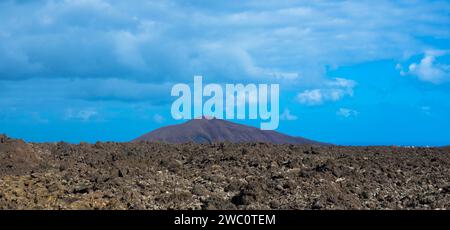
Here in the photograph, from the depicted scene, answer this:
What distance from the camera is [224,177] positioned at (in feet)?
90.4

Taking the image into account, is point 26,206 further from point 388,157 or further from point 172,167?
point 388,157

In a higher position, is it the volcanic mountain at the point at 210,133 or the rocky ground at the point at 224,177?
the volcanic mountain at the point at 210,133

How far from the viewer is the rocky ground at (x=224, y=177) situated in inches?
948

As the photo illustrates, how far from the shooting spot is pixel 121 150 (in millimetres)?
35281

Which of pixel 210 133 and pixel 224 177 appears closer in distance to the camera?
pixel 224 177

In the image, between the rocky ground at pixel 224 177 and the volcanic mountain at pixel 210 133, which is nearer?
the rocky ground at pixel 224 177

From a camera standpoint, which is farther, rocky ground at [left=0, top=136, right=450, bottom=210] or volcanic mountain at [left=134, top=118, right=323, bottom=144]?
volcanic mountain at [left=134, top=118, right=323, bottom=144]

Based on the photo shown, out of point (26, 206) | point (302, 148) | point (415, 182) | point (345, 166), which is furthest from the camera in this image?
point (302, 148)

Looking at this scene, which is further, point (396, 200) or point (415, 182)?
point (415, 182)

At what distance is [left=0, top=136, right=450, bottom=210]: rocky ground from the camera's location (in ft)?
79.0

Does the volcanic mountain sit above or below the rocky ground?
above
